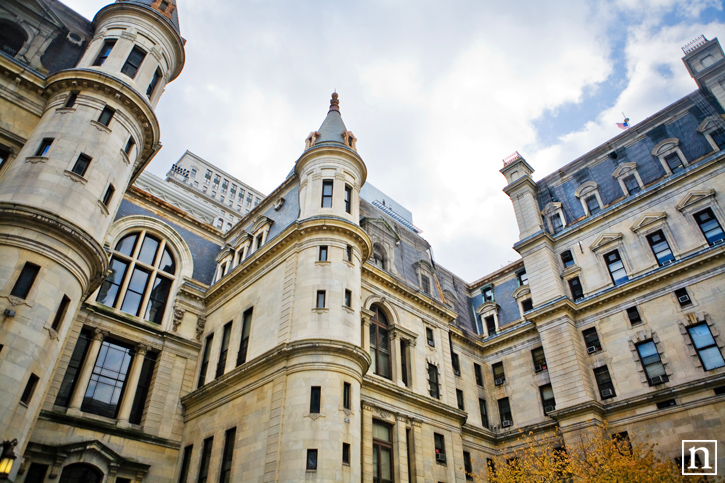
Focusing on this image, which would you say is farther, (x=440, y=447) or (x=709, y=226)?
(x=709, y=226)

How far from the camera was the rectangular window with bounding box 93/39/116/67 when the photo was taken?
1097 inches

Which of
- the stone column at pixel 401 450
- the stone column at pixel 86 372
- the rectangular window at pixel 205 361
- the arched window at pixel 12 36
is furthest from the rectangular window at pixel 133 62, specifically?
the stone column at pixel 401 450

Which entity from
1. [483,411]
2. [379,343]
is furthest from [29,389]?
[483,411]

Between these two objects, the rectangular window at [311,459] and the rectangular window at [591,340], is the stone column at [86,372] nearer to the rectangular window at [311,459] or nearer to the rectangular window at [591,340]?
the rectangular window at [311,459]

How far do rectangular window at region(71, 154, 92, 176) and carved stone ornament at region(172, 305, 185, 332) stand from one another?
39.7 feet

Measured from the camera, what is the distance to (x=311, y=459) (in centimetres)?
2089

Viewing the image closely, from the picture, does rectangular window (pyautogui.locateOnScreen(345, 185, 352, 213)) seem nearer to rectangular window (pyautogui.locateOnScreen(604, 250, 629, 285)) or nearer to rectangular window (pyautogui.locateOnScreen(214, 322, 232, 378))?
rectangular window (pyautogui.locateOnScreen(214, 322, 232, 378))

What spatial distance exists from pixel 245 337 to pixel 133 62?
703 inches

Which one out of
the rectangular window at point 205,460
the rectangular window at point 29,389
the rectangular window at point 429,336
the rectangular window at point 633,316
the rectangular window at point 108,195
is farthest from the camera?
the rectangular window at point 429,336

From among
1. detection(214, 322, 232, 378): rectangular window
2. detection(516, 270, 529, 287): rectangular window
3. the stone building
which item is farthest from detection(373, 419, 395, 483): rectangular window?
detection(516, 270, 529, 287): rectangular window

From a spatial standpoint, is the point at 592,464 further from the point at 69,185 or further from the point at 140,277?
the point at 69,185

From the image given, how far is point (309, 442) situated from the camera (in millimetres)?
21141

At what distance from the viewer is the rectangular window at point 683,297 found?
2972cm

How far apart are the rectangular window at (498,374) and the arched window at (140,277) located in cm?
2539
